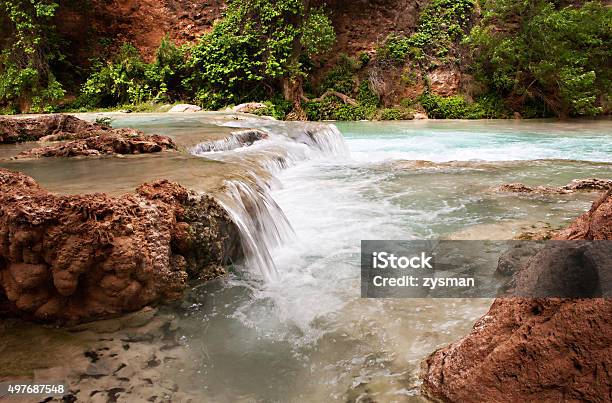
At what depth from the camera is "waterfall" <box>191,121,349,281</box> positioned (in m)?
4.05

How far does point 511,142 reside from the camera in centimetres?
1182

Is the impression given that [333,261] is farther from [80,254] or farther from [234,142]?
[234,142]

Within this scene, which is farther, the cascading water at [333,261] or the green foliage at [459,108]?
the green foliage at [459,108]

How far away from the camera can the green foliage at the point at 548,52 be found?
645 inches

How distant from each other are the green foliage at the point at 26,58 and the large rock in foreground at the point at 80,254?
17.4 m

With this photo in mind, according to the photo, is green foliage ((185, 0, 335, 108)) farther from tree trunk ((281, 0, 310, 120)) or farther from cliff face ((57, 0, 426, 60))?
cliff face ((57, 0, 426, 60))

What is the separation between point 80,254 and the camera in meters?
2.68

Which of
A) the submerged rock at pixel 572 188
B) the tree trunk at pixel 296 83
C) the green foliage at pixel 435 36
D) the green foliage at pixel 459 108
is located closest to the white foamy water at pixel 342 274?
the submerged rock at pixel 572 188

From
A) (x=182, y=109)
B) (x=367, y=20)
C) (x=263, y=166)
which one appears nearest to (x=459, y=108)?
(x=367, y=20)

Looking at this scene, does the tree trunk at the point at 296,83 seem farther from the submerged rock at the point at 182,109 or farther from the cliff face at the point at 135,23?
the cliff face at the point at 135,23

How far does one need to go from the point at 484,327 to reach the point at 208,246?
7.25ft

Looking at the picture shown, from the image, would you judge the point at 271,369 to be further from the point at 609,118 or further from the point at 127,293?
the point at 609,118

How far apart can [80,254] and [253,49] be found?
57.8 ft

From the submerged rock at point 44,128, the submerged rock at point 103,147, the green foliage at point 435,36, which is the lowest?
the submerged rock at point 103,147
